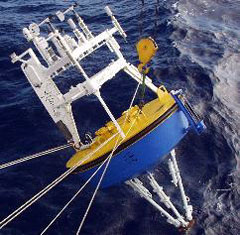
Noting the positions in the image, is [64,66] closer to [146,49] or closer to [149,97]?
[146,49]

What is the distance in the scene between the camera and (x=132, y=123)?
39.1ft

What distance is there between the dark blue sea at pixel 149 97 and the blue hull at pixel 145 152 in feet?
9.75

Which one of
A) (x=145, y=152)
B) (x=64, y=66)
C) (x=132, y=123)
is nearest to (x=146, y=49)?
(x=132, y=123)

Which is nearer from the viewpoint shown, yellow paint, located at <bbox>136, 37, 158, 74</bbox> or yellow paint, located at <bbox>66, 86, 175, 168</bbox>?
yellow paint, located at <bbox>136, 37, 158, 74</bbox>

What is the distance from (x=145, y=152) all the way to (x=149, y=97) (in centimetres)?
884

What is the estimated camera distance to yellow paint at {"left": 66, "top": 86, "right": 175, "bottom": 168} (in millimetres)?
11539

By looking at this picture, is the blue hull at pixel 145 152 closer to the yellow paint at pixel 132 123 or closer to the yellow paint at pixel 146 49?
the yellow paint at pixel 132 123

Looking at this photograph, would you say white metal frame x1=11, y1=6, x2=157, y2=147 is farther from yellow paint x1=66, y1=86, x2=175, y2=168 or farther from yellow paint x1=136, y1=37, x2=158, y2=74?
yellow paint x1=136, y1=37, x2=158, y2=74

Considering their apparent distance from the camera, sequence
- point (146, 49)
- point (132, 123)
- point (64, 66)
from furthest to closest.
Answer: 1. point (132, 123)
2. point (64, 66)
3. point (146, 49)

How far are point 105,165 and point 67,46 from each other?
3920 millimetres

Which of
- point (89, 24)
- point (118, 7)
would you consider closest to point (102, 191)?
point (89, 24)

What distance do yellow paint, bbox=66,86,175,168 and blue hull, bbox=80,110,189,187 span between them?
340 mm

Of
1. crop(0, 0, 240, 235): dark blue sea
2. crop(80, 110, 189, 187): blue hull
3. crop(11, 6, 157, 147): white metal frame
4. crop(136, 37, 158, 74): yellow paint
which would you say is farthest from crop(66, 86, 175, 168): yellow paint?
crop(0, 0, 240, 235): dark blue sea

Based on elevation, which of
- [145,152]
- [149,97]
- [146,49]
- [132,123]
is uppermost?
[146,49]
